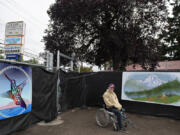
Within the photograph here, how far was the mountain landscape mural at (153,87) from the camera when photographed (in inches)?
223

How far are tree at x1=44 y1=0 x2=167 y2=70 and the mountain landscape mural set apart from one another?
424 cm

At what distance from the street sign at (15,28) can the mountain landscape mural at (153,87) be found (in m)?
4.76

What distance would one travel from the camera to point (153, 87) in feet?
20.0

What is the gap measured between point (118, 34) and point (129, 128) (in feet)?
25.7

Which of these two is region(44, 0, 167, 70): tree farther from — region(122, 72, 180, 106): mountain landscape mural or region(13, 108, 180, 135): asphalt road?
region(13, 108, 180, 135): asphalt road

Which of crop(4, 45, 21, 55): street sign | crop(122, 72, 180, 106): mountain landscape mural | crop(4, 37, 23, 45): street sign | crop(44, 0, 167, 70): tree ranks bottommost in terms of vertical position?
crop(122, 72, 180, 106): mountain landscape mural

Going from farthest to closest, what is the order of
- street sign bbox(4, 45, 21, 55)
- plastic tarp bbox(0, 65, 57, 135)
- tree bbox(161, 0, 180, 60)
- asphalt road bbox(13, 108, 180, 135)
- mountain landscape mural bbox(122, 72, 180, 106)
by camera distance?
tree bbox(161, 0, 180, 60) < mountain landscape mural bbox(122, 72, 180, 106) < street sign bbox(4, 45, 21, 55) < asphalt road bbox(13, 108, 180, 135) < plastic tarp bbox(0, 65, 57, 135)

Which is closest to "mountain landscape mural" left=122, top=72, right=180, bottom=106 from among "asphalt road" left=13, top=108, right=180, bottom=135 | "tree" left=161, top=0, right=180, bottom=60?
"asphalt road" left=13, top=108, right=180, bottom=135

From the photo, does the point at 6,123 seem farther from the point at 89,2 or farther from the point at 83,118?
the point at 89,2

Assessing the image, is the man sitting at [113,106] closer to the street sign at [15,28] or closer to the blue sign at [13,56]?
the blue sign at [13,56]

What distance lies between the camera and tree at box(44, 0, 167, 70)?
1005cm

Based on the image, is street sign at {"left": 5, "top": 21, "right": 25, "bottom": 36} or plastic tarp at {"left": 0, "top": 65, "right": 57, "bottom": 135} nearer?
plastic tarp at {"left": 0, "top": 65, "right": 57, "bottom": 135}

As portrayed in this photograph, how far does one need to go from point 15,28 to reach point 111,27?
8.90m

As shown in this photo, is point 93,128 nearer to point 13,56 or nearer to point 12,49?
point 13,56
